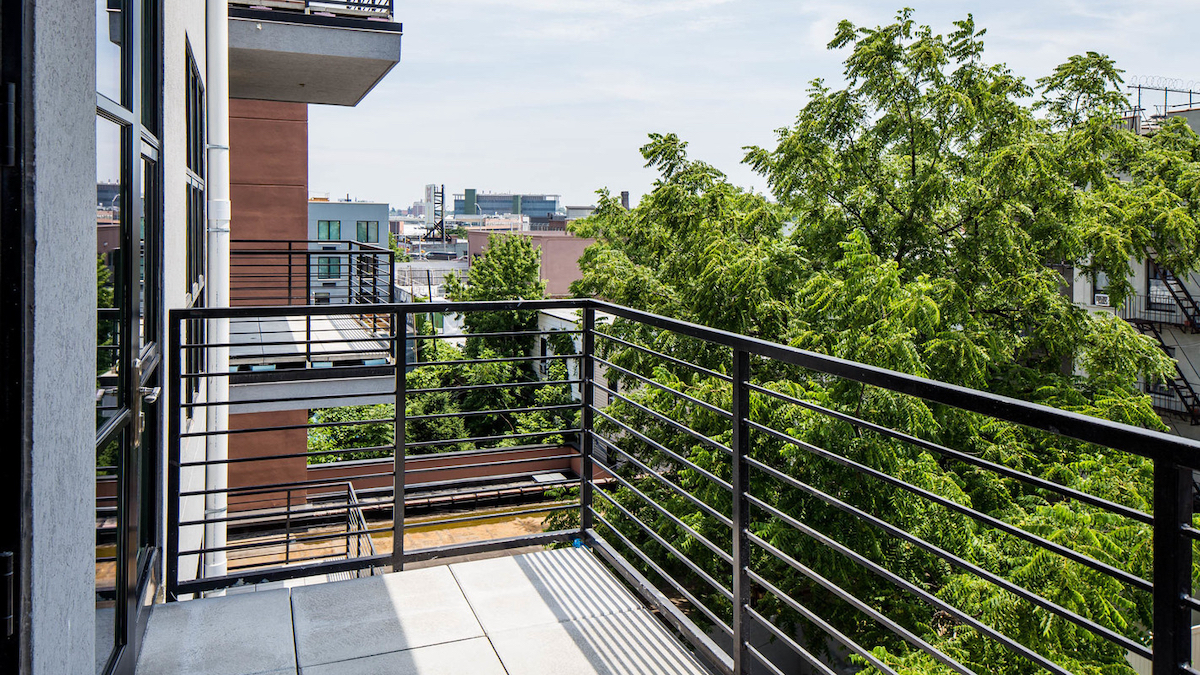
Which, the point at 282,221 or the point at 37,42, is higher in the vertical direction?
the point at 282,221

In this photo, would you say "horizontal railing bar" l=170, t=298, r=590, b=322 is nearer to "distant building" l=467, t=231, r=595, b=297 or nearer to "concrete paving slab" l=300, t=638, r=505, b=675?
"concrete paving slab" l=300, t=638, r=505, b=675

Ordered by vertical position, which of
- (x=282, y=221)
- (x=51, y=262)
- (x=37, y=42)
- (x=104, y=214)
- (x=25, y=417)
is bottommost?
(x=25, y=417)

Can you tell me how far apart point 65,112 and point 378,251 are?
361 inches

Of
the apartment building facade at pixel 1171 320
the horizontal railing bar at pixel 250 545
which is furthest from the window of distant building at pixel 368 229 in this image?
the horizontal railing bar at pixel 250 545

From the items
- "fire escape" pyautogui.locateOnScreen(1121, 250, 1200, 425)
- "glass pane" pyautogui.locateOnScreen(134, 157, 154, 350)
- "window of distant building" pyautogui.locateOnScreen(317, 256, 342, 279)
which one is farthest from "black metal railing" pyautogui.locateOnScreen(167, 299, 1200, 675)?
"fire escape" pyautogui.locateOnScreen(1121, 250, 1200, 425)

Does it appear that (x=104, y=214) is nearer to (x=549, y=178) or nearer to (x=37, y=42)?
(x=37, y=42)

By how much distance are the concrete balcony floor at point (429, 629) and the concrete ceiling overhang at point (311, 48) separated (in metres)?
7.60

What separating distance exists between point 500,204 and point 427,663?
15839 cm

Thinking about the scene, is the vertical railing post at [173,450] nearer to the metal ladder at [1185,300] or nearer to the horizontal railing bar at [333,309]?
the horizontal railing bar at [333,309]

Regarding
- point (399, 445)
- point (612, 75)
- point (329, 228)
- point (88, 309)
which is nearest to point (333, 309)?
point (399, 445)

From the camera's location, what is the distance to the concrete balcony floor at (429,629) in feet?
8.81

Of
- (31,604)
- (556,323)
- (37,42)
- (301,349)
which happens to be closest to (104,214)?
(37,42)

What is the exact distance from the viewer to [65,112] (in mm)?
1323

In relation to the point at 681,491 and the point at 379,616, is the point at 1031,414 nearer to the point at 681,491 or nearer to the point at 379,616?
the point at 681,491
